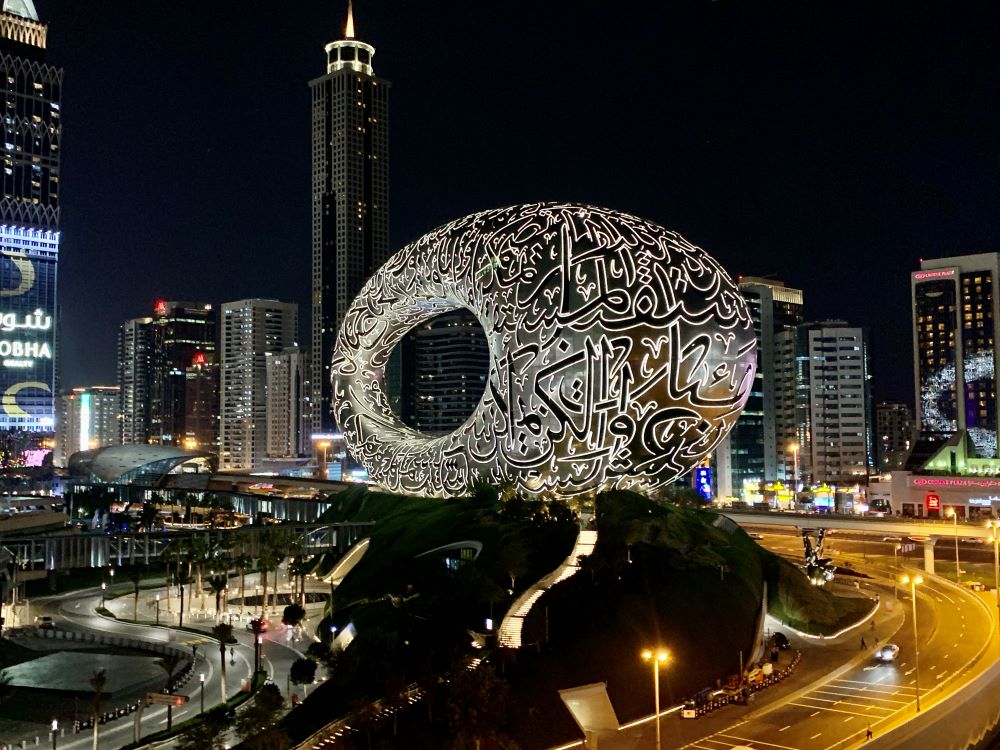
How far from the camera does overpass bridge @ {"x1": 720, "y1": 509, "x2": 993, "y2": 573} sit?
7038cm

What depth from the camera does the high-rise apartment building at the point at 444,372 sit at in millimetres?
181125

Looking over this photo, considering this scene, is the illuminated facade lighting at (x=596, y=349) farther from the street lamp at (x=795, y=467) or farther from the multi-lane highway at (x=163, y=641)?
the street lamp at (x=795, y=467)

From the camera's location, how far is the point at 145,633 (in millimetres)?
50219

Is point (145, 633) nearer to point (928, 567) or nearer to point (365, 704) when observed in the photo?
point (365, 704)

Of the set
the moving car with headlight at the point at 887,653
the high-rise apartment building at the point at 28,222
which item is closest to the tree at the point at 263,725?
the moving car with headlight at the point at 887,653

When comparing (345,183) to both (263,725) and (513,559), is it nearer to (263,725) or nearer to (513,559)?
(513,559)

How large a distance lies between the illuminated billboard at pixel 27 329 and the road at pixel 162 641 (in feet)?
311

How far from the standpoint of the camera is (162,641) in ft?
158

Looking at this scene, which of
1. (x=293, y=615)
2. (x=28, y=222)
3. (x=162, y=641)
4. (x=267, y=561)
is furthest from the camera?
(x=28, y=222)

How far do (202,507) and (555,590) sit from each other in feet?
253

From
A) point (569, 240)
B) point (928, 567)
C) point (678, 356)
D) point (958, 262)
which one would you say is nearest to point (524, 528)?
point (678, 356)

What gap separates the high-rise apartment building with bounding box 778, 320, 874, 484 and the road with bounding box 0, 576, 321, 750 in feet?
352

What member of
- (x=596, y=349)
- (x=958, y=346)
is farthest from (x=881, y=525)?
(x=958, y=346)

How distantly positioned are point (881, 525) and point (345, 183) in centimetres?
13547
